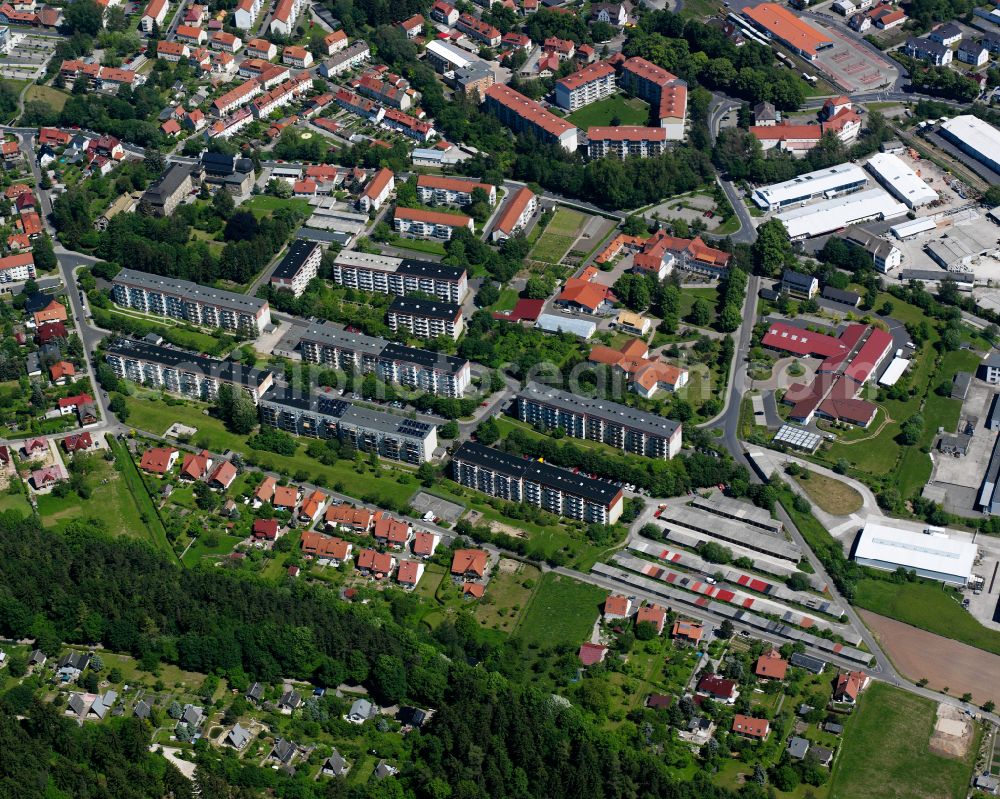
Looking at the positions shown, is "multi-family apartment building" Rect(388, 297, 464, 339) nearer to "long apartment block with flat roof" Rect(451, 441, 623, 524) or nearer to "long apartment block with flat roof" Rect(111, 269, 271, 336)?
"long apartment block with flat roof" Rect(111, 269, 271, 336)

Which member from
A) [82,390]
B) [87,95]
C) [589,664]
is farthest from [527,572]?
[87,95]

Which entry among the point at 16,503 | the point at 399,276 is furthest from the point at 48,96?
the point at 16,503

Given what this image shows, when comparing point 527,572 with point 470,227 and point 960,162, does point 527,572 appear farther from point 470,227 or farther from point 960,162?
point 960,162

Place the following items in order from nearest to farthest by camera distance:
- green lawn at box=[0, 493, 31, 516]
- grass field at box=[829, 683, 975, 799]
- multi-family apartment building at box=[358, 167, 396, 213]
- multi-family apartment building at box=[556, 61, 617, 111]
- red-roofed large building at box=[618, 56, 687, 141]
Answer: grass field at box=[829, 683, 975, 799] → green lawn at box=[0, 493, 31, 516] → multi-family apartment building at box=[358, 167, 396, 213] → red-roofed large building at box=[618, 56, 687, 141] → multi-family apartment building at box=[556, 61, 617, 111]

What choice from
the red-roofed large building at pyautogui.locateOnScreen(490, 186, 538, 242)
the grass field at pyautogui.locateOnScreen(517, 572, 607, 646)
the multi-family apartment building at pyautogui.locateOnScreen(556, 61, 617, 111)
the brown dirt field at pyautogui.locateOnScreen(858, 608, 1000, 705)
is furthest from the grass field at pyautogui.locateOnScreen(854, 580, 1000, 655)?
the multi-family apartment building at pyautogui.locateOnScreen(556, 61, 617, 111)

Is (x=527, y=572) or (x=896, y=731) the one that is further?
(x=527, y=572)
